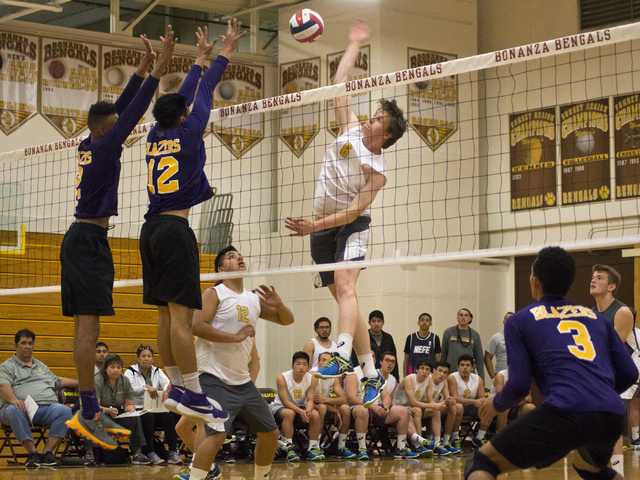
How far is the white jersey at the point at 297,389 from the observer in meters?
11.3

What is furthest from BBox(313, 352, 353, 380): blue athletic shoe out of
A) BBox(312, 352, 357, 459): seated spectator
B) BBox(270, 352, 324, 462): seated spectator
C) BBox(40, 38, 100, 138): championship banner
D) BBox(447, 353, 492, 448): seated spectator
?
BBox(40, 38, 100, 138): championship banner

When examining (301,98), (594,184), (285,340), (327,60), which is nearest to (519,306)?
(594,184)

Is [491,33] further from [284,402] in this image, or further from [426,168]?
[284,402]

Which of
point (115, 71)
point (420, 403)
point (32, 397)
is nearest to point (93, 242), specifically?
point (32, 397)

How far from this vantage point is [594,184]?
15.3m

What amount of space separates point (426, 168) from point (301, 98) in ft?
32.2

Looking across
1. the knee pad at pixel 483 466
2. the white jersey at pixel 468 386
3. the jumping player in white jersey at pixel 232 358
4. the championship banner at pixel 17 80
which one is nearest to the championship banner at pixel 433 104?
the white jersey at pixel 468 386

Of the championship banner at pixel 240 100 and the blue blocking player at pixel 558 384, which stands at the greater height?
the championship banner at pixel 240 100

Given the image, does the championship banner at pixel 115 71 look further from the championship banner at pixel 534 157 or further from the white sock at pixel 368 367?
the white sock at pixel 368 367

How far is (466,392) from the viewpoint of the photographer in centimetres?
1261

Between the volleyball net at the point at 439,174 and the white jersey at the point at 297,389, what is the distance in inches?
141

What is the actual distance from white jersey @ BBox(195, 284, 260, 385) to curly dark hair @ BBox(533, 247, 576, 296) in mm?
2747

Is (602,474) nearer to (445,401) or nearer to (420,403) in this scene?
(420,403)

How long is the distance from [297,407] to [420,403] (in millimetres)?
1949
